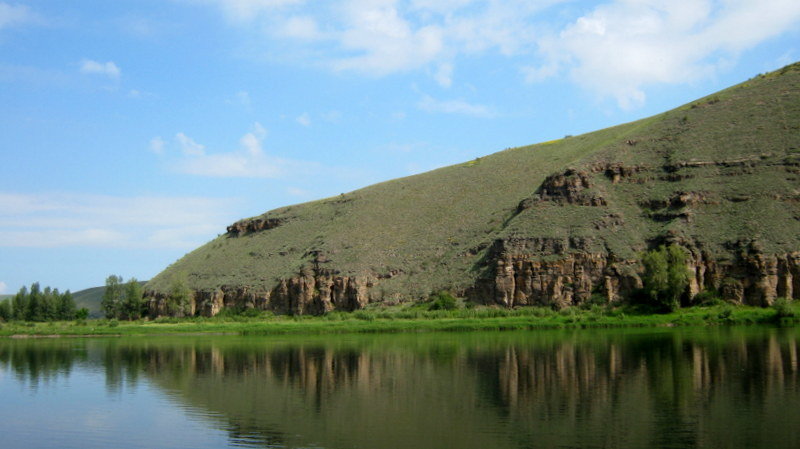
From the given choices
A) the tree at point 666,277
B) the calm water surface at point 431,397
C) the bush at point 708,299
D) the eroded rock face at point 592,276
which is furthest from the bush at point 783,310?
the calm water surface at point 431,397

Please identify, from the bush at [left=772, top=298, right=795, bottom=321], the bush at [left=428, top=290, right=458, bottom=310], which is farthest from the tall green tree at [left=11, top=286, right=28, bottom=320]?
the bush at [left=772, top=298, right=795, bottom=321]

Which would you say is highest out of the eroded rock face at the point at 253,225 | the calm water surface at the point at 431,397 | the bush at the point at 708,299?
the eroded rock face at the point at 253,225

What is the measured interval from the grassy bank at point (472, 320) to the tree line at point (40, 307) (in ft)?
135

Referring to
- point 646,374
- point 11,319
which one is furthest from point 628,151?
point 11,319

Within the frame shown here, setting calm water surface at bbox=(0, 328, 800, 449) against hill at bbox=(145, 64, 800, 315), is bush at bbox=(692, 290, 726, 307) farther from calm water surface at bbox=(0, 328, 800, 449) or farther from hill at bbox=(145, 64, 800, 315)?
calm water surface at bbox=(0, 328, 800, 449)

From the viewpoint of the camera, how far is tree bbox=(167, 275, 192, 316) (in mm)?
111188

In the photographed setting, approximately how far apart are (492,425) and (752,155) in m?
75.0

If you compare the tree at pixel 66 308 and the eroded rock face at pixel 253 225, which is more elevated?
the eroded rock face at pixel 253 225

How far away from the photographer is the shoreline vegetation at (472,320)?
67.2 m

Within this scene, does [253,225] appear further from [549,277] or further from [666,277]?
[666,277]

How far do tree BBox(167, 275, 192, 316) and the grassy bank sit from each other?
15.0 m

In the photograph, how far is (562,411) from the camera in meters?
25.5

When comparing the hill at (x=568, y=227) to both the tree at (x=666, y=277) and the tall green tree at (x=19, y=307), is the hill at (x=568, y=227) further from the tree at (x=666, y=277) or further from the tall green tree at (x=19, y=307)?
the tall green tree at (x=19, y=307)

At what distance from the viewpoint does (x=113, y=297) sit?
128250mm
